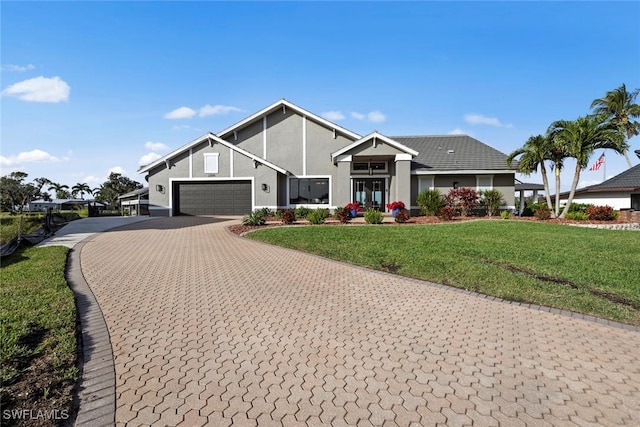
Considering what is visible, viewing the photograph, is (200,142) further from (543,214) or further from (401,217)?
(543,214)

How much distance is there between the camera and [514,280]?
7.24 metres

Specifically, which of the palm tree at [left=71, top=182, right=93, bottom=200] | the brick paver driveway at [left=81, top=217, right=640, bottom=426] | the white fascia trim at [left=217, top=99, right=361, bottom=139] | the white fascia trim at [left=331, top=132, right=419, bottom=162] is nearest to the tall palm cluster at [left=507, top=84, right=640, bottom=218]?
the white fascia trim at [left=331, top=132, right=419, bottom=162]

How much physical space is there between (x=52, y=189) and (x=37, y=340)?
100 m

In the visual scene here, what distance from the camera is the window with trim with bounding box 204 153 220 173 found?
22766 mm

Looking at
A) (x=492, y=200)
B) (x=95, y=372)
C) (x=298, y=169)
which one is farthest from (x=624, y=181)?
(x=95, y=372)

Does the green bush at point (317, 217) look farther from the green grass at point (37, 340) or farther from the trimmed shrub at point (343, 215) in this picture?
the green grass at point (37, 340)

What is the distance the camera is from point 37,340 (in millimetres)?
4289

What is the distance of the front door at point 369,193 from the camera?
23.7 metres

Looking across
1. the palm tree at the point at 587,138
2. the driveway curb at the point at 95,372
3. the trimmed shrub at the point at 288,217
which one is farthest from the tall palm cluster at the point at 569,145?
the driveway curb at the point at 95,372

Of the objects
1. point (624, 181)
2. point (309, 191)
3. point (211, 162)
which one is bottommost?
point (309, 191)

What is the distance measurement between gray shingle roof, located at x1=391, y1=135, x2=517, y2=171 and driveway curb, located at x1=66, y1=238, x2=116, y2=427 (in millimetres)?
19910

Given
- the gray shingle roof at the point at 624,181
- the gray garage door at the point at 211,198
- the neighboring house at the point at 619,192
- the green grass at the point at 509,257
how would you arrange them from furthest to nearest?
the gray shingle roof at the point at 624,181 < the neighboring house at the point at 619,192 < the gray garage door at the point at 211,198 < the green grass at the point at 509,257

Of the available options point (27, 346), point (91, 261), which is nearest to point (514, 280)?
point (27, 346)

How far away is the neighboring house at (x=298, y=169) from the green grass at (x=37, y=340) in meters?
15.7
